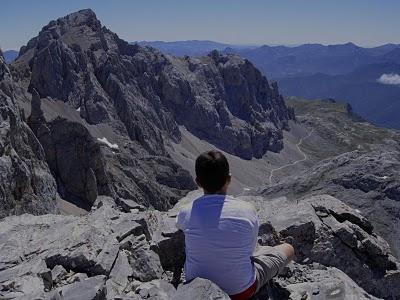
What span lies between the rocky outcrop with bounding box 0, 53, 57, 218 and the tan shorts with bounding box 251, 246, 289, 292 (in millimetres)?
47947

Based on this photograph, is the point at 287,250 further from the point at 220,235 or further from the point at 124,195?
the point at 124,195

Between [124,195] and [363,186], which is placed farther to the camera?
[124,195]

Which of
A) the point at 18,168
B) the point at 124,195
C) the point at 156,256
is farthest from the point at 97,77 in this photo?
the point at 156,256

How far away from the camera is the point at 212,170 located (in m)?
10.3

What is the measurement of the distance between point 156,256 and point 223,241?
3986 millimetres

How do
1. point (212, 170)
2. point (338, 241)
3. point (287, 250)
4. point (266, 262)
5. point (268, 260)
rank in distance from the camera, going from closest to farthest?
point (212, 170) < point (266, 262) < point (268, 260) < point (287, 250) < point (338, 241)

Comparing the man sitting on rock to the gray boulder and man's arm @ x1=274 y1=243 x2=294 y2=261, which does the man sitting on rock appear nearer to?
man's arm @ x1=274 y1=243 x2=294 y2=261

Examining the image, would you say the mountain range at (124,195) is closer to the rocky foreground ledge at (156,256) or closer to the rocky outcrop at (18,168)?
the rocky foreground ledge at (156,256)

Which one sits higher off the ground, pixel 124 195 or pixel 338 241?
pixel 338 241

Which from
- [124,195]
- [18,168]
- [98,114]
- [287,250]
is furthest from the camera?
[98,114]

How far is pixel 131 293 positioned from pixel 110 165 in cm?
9144

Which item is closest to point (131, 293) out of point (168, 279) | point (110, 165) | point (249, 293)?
point (168, 279)

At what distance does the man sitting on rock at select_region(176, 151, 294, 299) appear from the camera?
10055 mm

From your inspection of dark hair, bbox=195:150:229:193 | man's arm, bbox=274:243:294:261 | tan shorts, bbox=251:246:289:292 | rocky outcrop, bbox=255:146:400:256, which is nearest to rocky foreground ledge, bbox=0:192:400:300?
tan shorts, bbox=251:246:289:292
